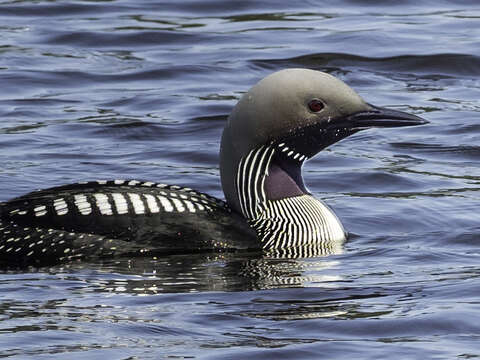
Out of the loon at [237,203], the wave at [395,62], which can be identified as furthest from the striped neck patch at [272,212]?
the wave at [395,62]

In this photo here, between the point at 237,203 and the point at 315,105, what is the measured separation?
642 mm

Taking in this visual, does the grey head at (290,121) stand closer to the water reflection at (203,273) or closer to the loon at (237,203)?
the loon at (237,203)

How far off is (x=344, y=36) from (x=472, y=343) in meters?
8.03

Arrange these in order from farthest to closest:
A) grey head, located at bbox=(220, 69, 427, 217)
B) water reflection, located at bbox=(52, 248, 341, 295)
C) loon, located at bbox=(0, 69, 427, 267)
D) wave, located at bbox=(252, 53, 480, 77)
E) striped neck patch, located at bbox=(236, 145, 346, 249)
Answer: wave, located at bbox=(252, 53, 480, 77)
striped neck patch, located at bbox=(236, 145, 346, 249)
grey head, located at bbox=(220, 69, 427, 217)
loon, located at bbox=(0, 69, 427, 267)
water reflection, located at bbox=(52, 248, 341, 295)

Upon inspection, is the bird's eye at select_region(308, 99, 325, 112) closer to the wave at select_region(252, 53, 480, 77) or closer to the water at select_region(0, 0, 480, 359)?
the water at select_region(0, 0, 480, 359)

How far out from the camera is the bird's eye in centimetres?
793

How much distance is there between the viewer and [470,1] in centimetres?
1526

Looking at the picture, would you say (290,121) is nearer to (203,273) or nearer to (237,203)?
(237,203)

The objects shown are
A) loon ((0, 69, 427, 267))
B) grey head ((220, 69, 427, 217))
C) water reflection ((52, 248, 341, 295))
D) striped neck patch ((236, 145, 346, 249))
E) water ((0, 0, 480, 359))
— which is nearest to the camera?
water ((0, 0, 480, 359))

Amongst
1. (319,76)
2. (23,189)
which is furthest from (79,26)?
(319,76)

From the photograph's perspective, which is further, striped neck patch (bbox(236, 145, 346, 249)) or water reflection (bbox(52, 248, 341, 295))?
striped neck patch (bbox(236, 145, 346, 249))

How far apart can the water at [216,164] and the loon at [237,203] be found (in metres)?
0.13

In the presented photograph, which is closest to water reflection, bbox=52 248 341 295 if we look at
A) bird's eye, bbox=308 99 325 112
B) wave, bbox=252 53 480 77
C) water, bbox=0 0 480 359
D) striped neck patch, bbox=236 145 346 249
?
water, bbox=0 0 480 359

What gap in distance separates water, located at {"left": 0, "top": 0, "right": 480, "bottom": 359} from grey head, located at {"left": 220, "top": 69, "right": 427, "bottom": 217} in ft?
1.79
